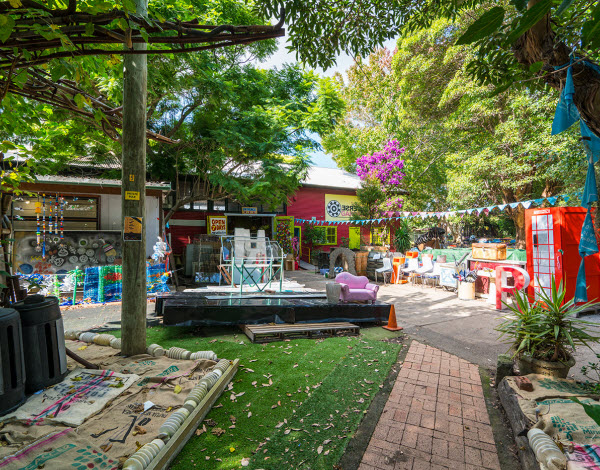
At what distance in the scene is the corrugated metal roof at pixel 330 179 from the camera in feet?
57.8

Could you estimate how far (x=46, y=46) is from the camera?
201cm

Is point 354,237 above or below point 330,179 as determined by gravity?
below

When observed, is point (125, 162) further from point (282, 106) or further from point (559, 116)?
point (282, 106)

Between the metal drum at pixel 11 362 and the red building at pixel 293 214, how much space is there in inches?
413

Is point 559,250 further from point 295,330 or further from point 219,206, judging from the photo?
point 219,206

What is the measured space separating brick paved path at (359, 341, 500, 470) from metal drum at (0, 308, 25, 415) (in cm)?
320

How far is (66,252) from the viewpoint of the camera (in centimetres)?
949

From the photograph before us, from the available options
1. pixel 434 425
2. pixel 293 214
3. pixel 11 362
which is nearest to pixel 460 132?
pixel 293 214

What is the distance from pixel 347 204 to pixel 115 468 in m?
17.5

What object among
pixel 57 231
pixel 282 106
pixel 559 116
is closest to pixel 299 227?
pixel 282 106

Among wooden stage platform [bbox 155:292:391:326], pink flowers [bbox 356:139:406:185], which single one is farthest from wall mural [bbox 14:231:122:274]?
pink flowers [bbox 356:139:406:185]

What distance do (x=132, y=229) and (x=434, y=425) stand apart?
412 cm

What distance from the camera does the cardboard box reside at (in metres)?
9.34

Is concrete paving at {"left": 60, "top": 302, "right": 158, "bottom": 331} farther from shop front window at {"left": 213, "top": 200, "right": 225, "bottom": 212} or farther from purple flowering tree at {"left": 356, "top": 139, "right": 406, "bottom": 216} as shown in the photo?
purple flowering tree at {"left": 356, "top": 139, "right": 406, "bottom": 216}
